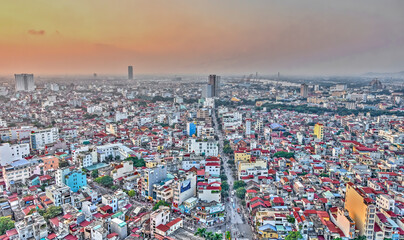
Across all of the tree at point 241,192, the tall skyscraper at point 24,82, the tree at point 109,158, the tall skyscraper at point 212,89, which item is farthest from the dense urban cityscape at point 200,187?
the tall skyscraper at point 24,82

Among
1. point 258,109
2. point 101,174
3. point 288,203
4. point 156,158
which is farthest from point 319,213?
point 258,109

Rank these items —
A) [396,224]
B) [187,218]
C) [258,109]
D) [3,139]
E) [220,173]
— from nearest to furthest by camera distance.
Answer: [396,224] → [187,218] → [220,173] → [3,139] → [258,109]

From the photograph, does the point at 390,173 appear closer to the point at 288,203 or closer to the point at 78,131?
the point at 288,203

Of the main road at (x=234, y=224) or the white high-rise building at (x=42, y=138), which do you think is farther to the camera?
the white high-rise building at (x=42, y=138)

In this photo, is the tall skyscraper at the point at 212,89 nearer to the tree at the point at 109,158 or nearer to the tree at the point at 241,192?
the tree at the point at 109,158

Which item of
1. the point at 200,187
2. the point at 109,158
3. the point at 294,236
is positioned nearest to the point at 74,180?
the point at 109,158

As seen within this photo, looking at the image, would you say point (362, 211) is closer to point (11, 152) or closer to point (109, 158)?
point (109, 158)

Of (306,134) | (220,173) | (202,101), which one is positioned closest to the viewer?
(220,173)
